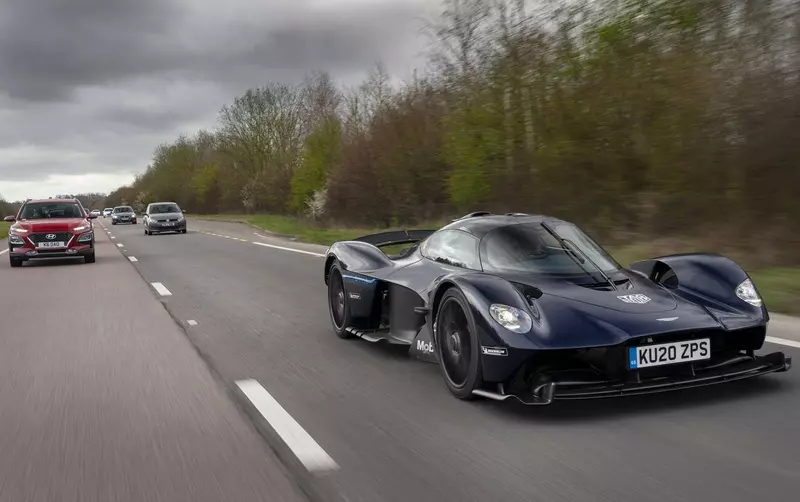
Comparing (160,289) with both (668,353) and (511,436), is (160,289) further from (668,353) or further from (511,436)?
(668,353)

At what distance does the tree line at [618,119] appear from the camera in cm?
1280

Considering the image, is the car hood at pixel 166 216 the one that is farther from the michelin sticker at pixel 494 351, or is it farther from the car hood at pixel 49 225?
the michelin sticker at pixel 494 351

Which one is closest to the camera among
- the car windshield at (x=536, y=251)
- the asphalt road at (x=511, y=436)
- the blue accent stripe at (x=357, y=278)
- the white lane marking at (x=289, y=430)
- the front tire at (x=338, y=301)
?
the asphalt road at (x=511, y=436)

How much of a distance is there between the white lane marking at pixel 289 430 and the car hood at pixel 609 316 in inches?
52.8

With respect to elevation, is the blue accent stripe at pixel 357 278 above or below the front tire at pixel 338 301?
above

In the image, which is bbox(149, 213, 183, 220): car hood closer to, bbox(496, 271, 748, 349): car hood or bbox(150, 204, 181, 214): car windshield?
bbox(150, 204, 181, 214): car windshield

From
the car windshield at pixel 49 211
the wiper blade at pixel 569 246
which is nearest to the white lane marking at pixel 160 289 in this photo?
the car windshield at pixel 49 211

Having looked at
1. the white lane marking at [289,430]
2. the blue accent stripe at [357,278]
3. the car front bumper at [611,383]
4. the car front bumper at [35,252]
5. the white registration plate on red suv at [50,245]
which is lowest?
the car front bumper at [35,252]

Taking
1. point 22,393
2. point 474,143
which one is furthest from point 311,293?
point 474,143

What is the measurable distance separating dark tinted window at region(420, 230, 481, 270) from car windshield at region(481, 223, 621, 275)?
9cm

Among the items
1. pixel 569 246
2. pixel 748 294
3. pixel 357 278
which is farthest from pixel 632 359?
pixel 357 278

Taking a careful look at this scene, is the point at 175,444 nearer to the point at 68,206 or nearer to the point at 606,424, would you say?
the point at 606,424

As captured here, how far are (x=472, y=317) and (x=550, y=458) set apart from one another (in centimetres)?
117

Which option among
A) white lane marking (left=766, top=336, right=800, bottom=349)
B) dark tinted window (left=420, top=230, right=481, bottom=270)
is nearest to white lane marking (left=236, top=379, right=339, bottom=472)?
dark tinted window (left=420, top=230, right=481, bottom=270)
